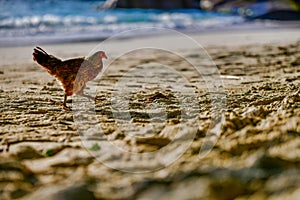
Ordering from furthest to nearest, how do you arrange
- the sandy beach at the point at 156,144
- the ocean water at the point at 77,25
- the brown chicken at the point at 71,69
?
the ocean water at the point at 77,25, the brown chicken at the point at 71,69, the sandy beach at the point at 156,144

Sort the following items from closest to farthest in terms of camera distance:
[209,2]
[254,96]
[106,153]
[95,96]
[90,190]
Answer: [90,190] < [106,153] < [254,96] < [95,96] < [209,2]

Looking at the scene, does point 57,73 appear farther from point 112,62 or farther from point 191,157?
point 112,62

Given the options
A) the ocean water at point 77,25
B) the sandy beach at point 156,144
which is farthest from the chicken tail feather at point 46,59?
the ocean water at point 77,25

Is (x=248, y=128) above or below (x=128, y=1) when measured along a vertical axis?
below

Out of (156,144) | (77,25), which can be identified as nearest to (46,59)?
(156,144)

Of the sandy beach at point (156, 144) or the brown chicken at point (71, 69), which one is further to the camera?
the brown chicken at point (71, 69)

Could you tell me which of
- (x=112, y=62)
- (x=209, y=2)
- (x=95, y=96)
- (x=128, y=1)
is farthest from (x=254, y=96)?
(x=209, y=2)

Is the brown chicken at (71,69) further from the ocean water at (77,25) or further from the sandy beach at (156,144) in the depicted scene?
the ocean water at (77,25)

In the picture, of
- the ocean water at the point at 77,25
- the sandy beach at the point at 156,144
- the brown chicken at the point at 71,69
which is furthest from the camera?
the ocean water at the point at 77,25

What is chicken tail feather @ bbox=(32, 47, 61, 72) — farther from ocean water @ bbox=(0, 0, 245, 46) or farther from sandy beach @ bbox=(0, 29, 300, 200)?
ocean water @ bbox=(0, 0, 245, 46)

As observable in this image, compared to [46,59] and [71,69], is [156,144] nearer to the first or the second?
[71,69]

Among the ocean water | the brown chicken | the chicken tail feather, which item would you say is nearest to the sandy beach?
the brown chicken
